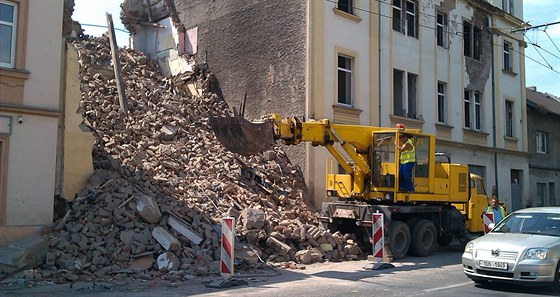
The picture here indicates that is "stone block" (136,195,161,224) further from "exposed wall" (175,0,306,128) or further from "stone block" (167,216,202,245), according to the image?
"exposed wall" (175,0,306,128)

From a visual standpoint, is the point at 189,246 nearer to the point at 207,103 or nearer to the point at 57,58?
the point at 57,58

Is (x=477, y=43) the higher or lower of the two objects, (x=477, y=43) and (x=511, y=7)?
the lower

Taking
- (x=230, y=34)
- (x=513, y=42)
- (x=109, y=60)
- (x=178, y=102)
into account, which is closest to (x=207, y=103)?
(x=178, y=102)

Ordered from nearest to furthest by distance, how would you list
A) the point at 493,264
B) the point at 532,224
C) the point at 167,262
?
the point at 493,264 → the point at 532,224 → the point at 167,262

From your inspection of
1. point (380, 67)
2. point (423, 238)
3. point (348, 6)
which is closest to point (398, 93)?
point (380, 67)

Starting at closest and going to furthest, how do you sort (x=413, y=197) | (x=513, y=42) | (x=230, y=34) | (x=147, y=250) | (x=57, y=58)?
(x=147, y=250), (x=57, y=58), (x=413, y=197), (x=230, y=34), (x=513, y=42)

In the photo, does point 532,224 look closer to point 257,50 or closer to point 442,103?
point 257,50

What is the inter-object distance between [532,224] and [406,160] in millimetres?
4582

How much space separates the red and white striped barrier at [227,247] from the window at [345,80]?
1124 cm

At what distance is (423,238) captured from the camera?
52.1 feet

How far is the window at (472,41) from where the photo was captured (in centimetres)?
2798

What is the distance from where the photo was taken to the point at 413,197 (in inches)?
612

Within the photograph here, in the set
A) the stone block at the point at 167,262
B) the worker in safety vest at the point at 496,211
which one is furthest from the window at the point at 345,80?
the stone block at the point at 167,262

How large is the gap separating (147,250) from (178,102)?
9939mm
